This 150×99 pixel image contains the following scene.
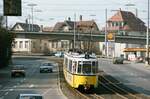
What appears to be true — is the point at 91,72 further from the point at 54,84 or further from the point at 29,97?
the point at 29,97

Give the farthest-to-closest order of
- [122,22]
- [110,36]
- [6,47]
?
[122,22] < [110,36] < [6,47]

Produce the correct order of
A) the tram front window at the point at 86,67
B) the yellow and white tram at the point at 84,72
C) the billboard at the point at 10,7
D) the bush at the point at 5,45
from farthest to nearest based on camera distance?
1. the bush at the point at 5,45
2. the tram front window at the point at 86,67
3. the yellow and white tram at the point at 84,72
4. the billboard at the point at 10,7

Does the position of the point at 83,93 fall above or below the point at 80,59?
below

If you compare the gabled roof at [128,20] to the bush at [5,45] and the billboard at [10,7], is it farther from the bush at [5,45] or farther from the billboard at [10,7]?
the billboard at [10,7]

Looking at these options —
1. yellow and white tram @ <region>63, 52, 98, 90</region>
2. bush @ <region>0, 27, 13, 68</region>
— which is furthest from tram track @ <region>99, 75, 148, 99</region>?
bush @ <region>0, 27, 13, 68</region>

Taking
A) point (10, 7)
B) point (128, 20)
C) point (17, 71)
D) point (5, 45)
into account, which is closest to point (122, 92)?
point (10, 7)

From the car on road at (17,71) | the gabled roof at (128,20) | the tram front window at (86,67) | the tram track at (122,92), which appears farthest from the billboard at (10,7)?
the gabled roof at (128,20)

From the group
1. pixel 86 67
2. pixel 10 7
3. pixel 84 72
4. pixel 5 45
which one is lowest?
pixel 84 72

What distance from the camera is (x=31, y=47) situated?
193250 millimetres

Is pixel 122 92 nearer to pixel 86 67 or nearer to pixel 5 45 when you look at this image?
pixel 86 67

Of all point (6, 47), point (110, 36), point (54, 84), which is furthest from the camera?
point (110, 36)

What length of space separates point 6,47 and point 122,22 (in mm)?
94335

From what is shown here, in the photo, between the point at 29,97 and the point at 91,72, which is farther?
the point at 91,72

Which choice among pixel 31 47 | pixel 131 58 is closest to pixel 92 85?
pixel 131 58
